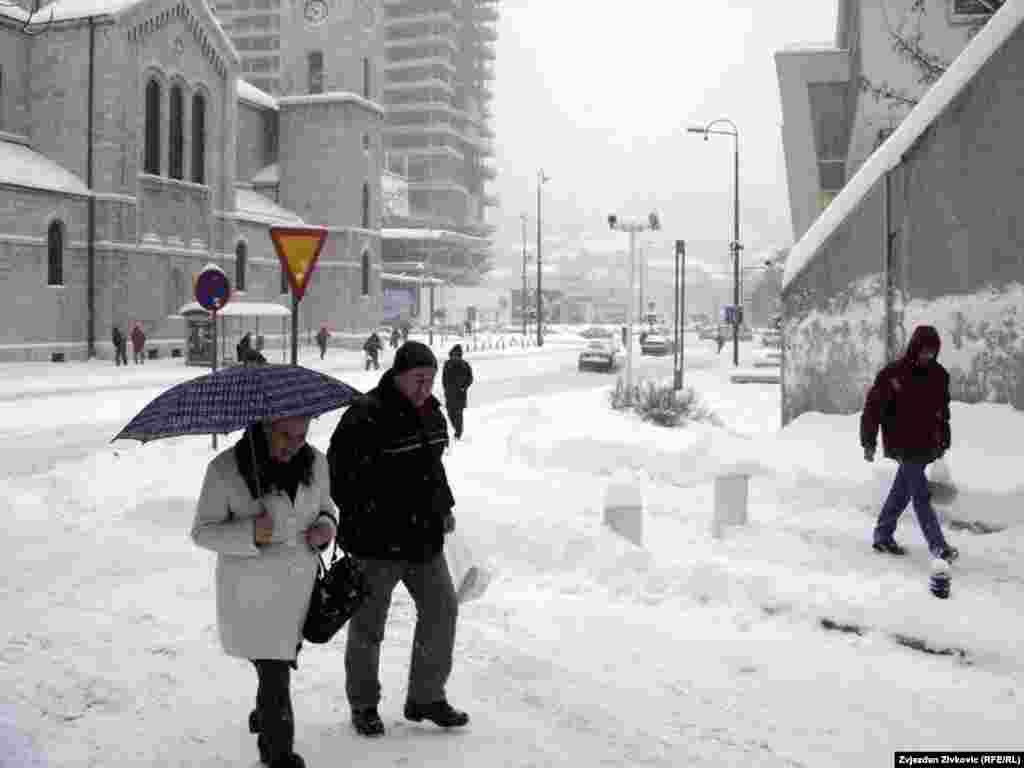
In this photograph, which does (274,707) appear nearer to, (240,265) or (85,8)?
(85,8)

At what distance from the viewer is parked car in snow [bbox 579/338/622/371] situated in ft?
135

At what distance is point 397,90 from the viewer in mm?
115625

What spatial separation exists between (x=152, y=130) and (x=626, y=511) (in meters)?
39.9

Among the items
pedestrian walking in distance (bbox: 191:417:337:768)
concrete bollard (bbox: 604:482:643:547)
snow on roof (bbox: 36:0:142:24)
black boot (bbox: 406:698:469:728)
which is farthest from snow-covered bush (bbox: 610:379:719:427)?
snow on roof (bbox: 36:0:142:24)

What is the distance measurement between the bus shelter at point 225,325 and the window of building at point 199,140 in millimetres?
6109

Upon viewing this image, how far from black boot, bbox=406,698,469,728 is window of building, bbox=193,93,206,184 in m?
45.3

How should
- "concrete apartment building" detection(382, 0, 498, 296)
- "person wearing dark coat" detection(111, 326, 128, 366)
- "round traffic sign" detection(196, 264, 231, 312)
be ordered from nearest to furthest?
"round traffic sign" detection(196, 264, 231, 312), "person wearing dark coat" detection(111, 326, 128, 366), "concrete apartment building" detection(382, 0, 498, 296)

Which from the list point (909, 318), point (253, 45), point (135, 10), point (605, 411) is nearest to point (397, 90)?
point (253, 45)

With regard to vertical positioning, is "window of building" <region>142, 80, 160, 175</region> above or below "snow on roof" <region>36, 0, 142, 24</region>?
below

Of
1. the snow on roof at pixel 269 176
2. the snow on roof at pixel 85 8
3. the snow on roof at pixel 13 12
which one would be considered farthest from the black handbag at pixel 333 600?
the snow on roof at pixel 269 176

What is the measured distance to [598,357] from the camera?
4125 centimetres

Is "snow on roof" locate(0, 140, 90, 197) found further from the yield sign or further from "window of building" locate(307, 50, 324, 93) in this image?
the yield sign

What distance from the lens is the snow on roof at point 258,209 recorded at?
51.0 meters

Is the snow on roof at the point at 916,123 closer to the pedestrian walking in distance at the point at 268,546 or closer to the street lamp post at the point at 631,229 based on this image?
the street lamp post at the point at 631,229
